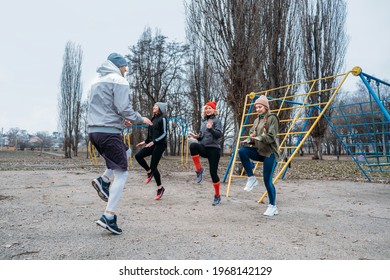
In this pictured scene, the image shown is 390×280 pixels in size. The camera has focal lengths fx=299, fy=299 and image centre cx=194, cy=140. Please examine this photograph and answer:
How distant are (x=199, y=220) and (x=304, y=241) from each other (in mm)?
1230

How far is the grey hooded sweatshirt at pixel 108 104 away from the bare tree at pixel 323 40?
18900 millimetres

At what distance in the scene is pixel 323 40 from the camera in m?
20.0

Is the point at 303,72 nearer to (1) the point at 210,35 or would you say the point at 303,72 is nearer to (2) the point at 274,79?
(2) the point at 274,79

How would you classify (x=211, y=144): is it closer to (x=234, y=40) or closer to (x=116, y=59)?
(x=116, y=59)

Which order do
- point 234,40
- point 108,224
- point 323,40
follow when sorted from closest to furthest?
point 108,224, point 234,40, point 323,40

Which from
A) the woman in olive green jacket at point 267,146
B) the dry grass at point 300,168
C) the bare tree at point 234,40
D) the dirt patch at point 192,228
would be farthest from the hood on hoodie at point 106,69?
the dry grass at point 300,168

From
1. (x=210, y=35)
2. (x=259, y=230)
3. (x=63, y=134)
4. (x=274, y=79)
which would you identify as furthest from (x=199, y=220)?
(x=63, y=134)

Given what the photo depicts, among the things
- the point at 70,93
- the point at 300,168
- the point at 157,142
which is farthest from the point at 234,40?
the point at 70,93

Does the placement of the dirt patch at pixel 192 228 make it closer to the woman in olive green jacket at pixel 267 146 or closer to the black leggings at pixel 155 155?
the woman in olive green jacket at pixel 267 146

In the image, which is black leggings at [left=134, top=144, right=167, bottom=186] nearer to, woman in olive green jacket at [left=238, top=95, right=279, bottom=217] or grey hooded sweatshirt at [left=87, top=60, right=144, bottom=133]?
woman in olive green jacket at [left=238, top=95, right=279, bottom=217]

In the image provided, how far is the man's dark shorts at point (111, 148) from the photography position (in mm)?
2867

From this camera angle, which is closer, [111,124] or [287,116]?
[111,124]

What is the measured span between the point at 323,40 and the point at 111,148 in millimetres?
20638

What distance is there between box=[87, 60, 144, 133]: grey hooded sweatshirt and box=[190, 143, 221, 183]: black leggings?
1967 mm
